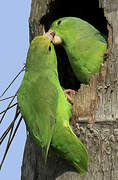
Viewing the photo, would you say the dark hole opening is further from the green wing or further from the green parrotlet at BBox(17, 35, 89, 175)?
the green parrotlet at BBox(17, 35, 89, 175)

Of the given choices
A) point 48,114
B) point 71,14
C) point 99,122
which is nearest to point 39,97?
point 48,114

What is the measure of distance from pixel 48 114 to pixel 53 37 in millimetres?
1135

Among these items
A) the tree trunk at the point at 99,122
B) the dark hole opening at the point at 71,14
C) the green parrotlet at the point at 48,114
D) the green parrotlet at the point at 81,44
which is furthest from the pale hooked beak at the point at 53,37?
the tree trunk at the point at 99,122

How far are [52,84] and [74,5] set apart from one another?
5.18ft

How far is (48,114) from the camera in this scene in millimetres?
3189

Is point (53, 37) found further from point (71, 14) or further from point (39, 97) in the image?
point (39, 97)

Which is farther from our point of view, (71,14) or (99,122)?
(71,14)

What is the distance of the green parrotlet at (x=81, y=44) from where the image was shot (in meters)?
3.61

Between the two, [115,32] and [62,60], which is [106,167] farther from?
[62,60]

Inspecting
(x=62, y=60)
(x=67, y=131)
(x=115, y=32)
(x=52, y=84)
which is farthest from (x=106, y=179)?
(x=62, y=60)

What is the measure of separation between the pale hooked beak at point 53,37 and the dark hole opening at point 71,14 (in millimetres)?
132

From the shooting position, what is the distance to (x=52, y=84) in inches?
135

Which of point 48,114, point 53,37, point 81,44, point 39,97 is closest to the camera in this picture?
point 48,114

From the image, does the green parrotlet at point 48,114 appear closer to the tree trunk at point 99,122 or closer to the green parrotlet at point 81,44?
the tree trunk at point 99,122
